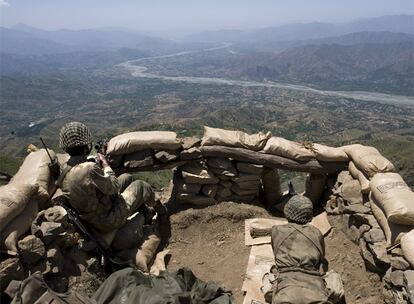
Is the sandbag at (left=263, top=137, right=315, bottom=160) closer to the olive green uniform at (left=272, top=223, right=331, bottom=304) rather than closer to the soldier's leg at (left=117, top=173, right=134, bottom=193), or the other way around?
the olive green uniform at (left=272, top=223, right=331, bottom=304)

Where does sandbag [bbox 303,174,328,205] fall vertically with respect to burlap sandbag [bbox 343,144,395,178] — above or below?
below

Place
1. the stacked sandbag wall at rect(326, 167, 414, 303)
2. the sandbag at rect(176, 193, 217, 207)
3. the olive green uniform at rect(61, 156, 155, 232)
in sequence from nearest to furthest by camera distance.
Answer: the stacked sandbag wall at rect(326, 167, 414, 303) < the olive green uniform at rect(61, 156, 155, 232) < the sandbag at rect(176, 193, 217, 207)

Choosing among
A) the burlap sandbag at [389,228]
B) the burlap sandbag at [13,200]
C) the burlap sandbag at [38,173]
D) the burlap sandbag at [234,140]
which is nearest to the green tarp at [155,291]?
the burlap sandbag at [13,200]

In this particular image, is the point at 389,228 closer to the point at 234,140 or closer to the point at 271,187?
the point at 271,187

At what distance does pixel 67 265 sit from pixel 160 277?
126cm

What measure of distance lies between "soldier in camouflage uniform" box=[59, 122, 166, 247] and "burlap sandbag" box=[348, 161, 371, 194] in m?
3.43

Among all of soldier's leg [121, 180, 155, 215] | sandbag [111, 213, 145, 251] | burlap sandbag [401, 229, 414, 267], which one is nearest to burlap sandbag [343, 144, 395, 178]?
burlap sandbag [401, 229, 414, 267]

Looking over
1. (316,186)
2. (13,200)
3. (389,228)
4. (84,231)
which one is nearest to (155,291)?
(84,231)

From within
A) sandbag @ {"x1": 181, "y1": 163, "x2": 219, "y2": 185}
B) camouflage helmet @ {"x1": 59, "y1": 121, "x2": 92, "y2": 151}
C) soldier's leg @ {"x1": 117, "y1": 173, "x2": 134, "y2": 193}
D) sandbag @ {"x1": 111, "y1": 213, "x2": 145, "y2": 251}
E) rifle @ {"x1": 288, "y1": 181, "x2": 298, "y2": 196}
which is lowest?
rifle @ {"x1": 288, "y1": 181, "x2": 298, "y2": 196}

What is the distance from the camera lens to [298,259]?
4.27 metres

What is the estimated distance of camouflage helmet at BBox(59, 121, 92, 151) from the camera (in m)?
4.64

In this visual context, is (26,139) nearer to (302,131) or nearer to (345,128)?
(302,131)

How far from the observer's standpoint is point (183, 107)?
136 m

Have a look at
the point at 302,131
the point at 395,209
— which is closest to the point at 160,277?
the point at 395,209
